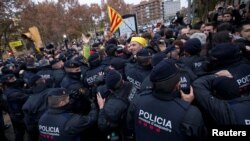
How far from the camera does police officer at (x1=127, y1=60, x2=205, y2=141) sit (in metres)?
2.65

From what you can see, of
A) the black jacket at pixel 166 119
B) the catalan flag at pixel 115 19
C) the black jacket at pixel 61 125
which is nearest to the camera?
the black jacket at pixel 166 119

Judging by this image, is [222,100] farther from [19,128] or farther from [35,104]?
[19,128]

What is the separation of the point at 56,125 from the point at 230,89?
2204 millimetres

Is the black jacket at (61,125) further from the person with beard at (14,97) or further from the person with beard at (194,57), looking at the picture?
the person with beard at (14,97)

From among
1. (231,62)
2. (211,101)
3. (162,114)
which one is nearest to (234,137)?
(211,101)

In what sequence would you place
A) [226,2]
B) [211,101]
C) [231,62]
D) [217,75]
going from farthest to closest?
[226,2], [231,62], [217,75], [211,101]

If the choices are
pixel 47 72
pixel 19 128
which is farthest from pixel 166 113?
pixel 47 72

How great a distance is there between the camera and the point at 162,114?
2.75 meters

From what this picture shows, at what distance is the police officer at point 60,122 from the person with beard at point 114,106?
0.28 m

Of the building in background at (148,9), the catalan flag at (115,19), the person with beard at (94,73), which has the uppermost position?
the catalan flag at (115,19)

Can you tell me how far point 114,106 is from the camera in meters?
3.82

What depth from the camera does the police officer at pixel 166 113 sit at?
8.69ft

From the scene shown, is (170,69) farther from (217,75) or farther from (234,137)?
(234,137)

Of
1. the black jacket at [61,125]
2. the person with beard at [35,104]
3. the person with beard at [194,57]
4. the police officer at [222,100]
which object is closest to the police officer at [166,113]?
the police officer at [222,100]
